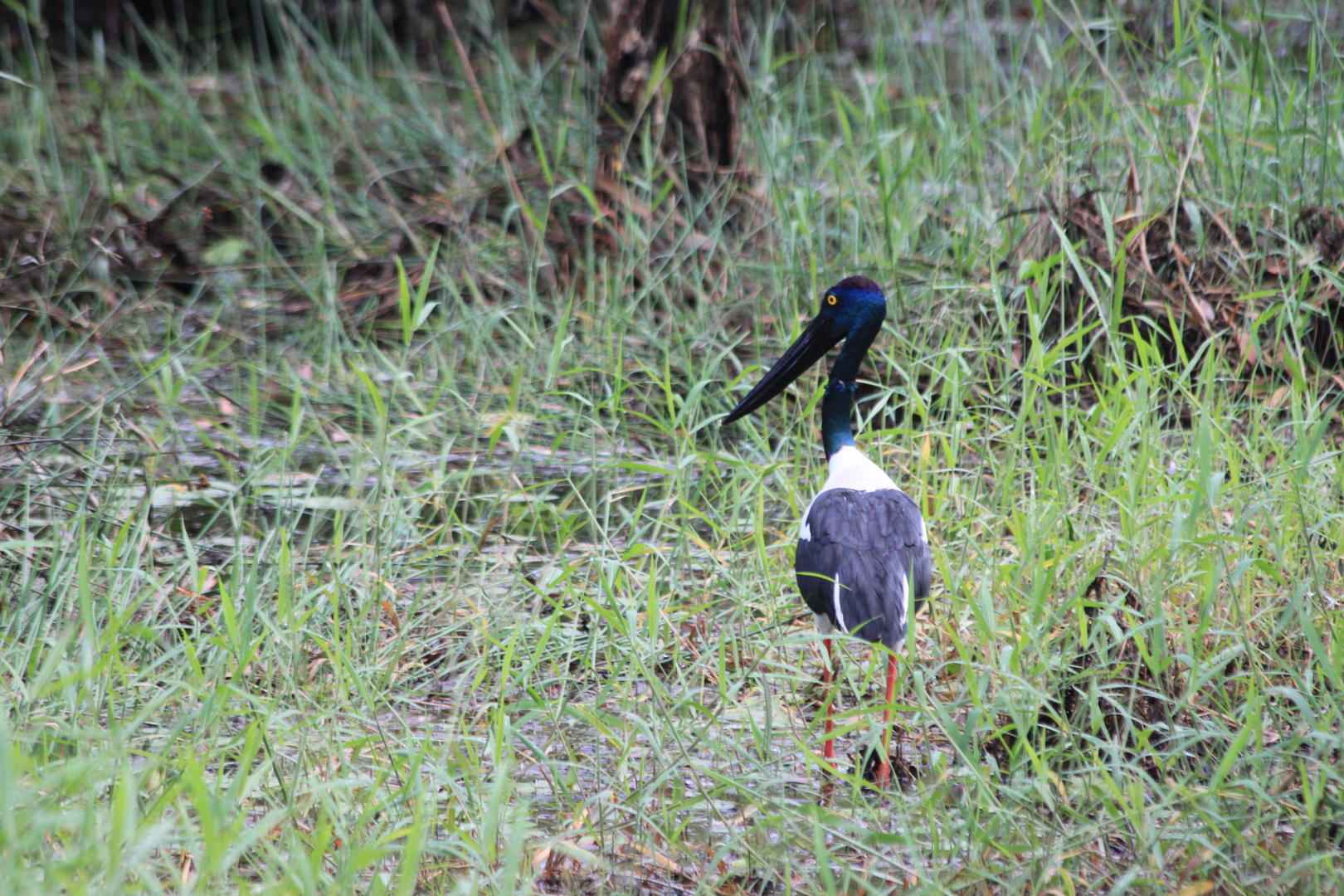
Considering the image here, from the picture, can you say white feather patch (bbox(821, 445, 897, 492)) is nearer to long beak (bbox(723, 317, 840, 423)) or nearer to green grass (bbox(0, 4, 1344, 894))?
green grass (bbox(0, 4, 1344, 894))

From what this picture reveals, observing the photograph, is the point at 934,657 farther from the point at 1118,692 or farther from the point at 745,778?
the point at 745,778

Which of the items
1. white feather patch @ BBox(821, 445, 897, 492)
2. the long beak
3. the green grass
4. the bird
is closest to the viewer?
the green grass

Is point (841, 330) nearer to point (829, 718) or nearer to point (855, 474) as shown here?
point (855, 474)

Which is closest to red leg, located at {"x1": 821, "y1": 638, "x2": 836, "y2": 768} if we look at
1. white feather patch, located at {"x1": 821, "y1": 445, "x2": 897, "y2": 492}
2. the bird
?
the bird

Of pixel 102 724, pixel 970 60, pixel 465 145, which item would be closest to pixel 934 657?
pixel 102 724

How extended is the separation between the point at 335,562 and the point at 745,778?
1.09 meters

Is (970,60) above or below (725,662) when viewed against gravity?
above

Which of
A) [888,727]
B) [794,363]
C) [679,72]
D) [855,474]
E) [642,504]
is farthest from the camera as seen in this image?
[679,72]

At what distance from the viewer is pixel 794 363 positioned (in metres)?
3.62

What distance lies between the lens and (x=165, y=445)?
13.1ft

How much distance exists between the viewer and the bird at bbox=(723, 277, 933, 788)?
274 centimetres

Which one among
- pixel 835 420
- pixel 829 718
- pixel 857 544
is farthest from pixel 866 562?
pixel 835 420

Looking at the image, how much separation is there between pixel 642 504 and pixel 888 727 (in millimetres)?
1200

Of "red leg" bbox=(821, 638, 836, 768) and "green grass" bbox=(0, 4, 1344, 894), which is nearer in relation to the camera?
"green grass" bbox=(0, 4, 1344, 894)
